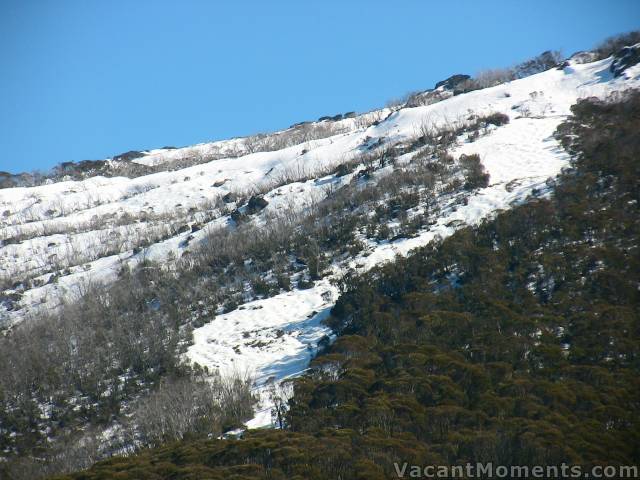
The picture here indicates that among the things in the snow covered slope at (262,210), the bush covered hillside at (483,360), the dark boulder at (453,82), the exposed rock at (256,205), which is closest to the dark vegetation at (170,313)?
the exposed rock at (256,205)

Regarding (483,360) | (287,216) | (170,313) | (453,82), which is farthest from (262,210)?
(453,82)

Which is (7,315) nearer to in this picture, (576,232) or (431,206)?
(431,206)

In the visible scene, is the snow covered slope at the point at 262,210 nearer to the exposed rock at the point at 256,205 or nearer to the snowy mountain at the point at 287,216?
the snowy mountain at the point at 287,216

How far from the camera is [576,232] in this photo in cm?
2666

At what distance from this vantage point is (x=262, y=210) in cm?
4325

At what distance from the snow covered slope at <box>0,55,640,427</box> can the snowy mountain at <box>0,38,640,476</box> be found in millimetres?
120

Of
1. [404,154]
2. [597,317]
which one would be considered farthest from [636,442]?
A: [404,154]

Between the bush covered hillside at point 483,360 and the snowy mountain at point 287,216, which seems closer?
the bush covered hillside at point 483,360

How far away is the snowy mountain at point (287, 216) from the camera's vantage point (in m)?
29.8

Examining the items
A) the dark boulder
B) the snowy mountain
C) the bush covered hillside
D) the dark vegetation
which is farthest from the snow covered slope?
the dark boulder

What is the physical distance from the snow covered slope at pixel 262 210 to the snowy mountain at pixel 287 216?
4.7 inches

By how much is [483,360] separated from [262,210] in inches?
984

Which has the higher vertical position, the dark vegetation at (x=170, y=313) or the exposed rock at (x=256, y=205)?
the exposed rock at (x=256, y=205)

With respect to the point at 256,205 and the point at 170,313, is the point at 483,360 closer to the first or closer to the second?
the point at 170,313
